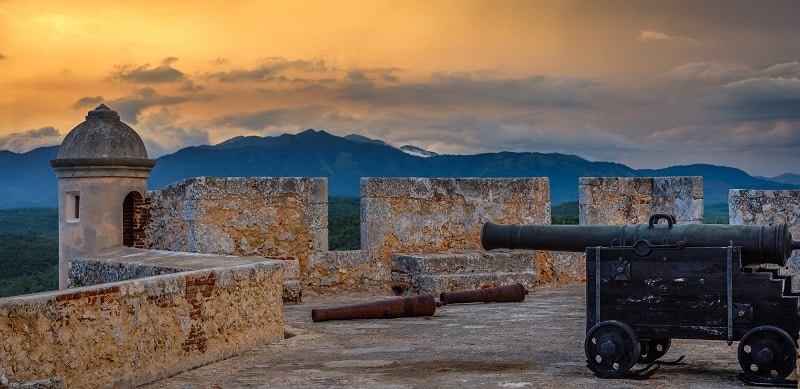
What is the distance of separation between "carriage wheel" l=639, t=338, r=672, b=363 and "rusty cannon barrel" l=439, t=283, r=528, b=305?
4.65m

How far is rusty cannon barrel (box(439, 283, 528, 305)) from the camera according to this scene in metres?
12.0

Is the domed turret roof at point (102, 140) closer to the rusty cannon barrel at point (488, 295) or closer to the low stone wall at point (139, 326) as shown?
the rusty cannon barrel at point (488, 295)

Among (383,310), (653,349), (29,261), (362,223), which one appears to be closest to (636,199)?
(362,223)

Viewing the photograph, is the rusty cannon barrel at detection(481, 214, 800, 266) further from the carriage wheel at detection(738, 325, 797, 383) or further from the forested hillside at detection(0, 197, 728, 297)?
the forested hillside at detection(0, 197, 728, 297)

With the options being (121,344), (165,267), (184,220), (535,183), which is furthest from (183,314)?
(535,183)

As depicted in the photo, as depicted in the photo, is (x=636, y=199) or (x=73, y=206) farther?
(x=636, y=199)

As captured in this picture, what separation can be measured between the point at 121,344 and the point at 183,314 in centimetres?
80

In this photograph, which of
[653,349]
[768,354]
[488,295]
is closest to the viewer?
[768,354]

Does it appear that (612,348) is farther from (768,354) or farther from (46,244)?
(46,244)

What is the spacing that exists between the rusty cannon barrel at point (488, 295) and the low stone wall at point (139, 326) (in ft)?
11.1

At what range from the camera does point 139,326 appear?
695 cm

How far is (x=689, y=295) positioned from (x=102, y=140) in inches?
353

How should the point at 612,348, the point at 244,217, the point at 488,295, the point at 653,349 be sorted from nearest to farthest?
the point at 612,348, the point at 653,349, the point at 488,295, the point at 244,217

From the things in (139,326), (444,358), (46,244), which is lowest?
(46,244)
